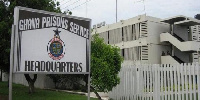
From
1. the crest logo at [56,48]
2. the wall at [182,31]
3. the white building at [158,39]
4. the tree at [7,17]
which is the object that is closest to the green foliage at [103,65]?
the crest logo at [56,48]

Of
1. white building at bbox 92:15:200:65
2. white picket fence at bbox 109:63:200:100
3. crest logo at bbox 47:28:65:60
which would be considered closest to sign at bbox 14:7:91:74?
crest logo at bbox 47:28:65:60

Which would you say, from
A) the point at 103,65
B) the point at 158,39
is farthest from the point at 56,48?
the point at 158,39

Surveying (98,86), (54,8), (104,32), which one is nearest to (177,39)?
(104,32)

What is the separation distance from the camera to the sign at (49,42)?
288 inches

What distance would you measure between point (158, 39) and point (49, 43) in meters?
22.2

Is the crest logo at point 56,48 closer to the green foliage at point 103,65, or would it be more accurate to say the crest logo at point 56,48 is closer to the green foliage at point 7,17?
the green foliage at point 103,65

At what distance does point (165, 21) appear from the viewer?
92.3ft

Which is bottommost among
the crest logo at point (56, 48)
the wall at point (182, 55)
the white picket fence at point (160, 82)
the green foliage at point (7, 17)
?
the white picket fence at point (160, 82)

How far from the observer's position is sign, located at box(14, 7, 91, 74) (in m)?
7.32

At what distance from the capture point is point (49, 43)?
7848 millimetres

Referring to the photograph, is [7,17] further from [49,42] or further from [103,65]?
[49,42]

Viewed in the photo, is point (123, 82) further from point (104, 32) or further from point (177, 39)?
point (104, 32)

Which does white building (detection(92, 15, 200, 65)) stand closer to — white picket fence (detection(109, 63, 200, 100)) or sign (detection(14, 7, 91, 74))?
white picket fence (detection(109, 63, 200, 100))

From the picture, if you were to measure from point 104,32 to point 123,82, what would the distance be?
20.3 metres
